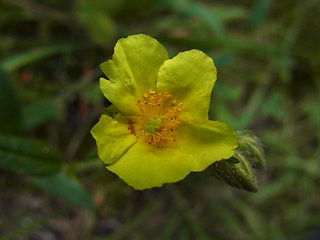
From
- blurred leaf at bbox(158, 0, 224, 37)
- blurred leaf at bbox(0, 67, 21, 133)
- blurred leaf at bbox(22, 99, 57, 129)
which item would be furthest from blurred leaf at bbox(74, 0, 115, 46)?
blurred leaf at bbox(0, 67, 21, 133)

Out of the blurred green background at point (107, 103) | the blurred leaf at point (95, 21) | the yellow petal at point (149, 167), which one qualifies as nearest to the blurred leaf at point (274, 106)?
the blurred green background at point (107, 103)

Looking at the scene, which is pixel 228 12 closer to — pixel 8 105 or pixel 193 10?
pixel 193 10

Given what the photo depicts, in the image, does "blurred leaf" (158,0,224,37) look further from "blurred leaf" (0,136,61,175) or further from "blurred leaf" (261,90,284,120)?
"blurred leaf" (0,136,61,175)

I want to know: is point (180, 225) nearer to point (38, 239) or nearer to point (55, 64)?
point (38, 239)

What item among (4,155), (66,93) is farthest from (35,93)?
(4,155)

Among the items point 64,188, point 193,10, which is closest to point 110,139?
point 64,188

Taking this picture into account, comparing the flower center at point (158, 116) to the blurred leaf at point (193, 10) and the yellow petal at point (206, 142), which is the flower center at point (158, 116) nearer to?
the yellow petal at point (206, 142)
